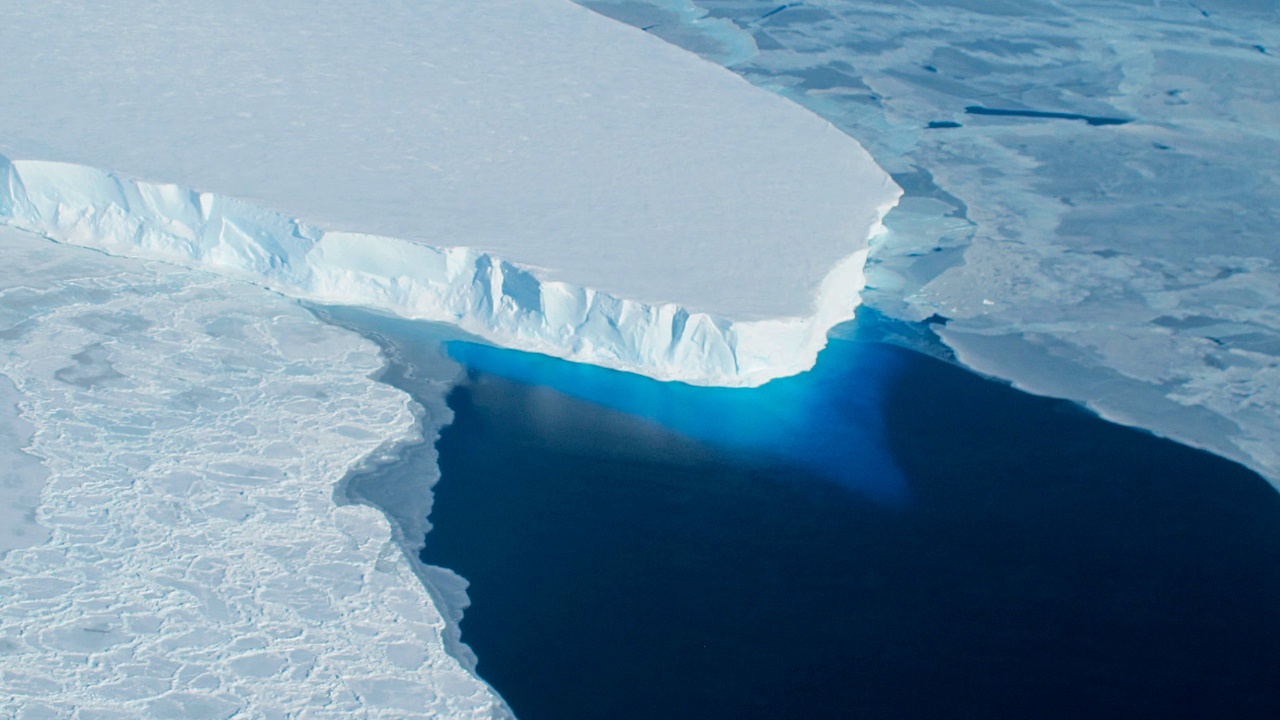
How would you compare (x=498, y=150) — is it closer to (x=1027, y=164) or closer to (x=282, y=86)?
(x=282, y=86)

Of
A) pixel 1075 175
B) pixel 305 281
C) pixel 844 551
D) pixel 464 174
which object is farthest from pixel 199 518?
pixel 1075 175

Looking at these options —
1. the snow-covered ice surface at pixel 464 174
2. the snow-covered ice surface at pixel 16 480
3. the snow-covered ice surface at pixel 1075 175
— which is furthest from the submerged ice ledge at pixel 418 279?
the snow-covered ice surface at pixel 16 480

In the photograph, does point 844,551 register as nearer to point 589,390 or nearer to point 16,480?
point 589,390

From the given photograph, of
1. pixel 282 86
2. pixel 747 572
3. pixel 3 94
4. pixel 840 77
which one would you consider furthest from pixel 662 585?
pixel 840 77

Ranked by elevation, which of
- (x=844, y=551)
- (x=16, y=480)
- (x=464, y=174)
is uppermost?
(x=464, y=174)

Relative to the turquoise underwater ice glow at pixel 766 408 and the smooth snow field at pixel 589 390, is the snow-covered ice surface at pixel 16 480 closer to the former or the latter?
the smooth snow field at pixel 589 390

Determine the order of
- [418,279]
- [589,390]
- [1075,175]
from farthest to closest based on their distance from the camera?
[1075,175] < [418,279] < [589,390]
